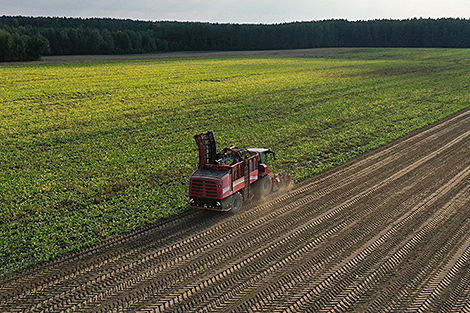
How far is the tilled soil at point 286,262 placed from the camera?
11.3 m

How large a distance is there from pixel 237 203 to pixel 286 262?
4.08 metres

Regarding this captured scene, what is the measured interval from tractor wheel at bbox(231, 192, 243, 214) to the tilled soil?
0.31 m

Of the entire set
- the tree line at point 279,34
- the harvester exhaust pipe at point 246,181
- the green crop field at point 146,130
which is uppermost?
the tree line at point 279,34

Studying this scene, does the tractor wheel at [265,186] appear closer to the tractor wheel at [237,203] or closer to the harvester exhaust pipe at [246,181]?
the harvester exhaust pipe at [246,181]

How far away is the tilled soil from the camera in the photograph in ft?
37.2

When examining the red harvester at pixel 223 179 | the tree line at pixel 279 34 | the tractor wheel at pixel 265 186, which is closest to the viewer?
the red harvester at pixel 223 179

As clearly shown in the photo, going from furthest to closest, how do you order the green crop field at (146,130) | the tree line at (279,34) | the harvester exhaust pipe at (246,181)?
1. the tree line at (279,34)
2. the harvester exhaust pipe at (246,181)
3. the green crop field at (146,130)

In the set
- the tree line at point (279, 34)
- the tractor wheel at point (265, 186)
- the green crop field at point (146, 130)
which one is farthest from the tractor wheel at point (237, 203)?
the tree line at point (279, 34)

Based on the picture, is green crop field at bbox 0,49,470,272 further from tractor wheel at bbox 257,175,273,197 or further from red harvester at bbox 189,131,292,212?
tractor wheel at bbox 257,175,273,197

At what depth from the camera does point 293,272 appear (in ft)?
41.8

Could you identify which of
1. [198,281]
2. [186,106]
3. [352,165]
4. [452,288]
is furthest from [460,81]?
[198,281]

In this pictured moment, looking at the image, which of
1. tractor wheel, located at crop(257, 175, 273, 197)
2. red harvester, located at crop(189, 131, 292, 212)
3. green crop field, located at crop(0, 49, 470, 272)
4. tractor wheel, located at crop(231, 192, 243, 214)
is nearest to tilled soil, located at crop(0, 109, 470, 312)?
tractor wheel, located at crop(231, 192, 243, 214)

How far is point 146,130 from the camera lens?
105 ft

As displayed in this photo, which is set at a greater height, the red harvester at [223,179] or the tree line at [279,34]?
the tree line at [279,34]
